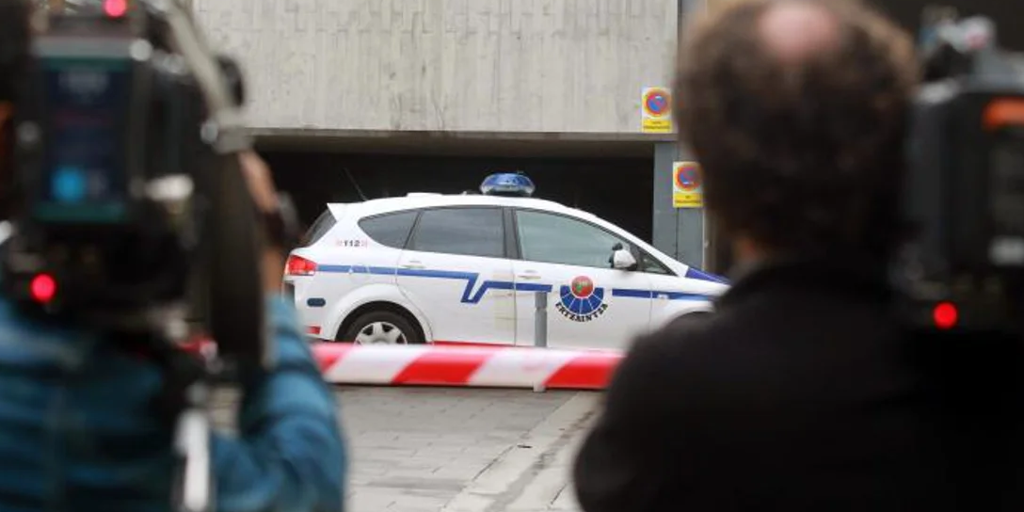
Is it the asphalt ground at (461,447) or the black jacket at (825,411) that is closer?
the black jacket at (825,411)

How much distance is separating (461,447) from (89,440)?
7330 millimetres

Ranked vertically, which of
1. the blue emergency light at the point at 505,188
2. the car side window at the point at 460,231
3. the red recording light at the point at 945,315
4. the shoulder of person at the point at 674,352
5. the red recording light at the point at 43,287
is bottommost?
the car side window at the point at 460,231

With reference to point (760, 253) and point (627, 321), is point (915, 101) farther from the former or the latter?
point (627, 321)

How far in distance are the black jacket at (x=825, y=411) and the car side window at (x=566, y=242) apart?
1021 centimetres

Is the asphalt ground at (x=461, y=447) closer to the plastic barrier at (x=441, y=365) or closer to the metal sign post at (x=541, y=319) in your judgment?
the metal sign post at (x=541, y=319)

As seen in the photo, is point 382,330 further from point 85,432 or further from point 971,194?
point 971,194

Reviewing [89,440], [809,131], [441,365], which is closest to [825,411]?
[809,131]

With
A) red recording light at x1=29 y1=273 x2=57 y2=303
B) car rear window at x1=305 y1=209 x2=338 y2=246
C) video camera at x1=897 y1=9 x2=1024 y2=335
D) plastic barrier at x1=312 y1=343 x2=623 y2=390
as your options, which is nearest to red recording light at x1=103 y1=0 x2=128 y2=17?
red recording light at x1=29 y1=273 x2=57 y2=303

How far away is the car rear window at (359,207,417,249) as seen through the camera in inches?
471

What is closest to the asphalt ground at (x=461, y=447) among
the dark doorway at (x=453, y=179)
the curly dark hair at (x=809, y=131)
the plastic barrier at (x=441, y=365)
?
the plastic barrier at (x=441, y=365)

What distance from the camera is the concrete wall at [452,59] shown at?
20062 millimetres

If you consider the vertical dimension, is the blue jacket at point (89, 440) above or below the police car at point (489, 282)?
above

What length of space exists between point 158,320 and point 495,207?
34.5 feet

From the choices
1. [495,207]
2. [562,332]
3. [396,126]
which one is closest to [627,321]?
→ [562,332]
